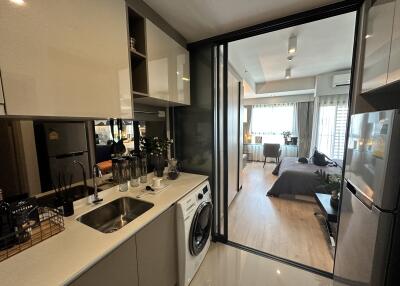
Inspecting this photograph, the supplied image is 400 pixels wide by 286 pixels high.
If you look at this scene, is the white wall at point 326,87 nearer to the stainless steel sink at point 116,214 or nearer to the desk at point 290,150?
the desk at point 290,150

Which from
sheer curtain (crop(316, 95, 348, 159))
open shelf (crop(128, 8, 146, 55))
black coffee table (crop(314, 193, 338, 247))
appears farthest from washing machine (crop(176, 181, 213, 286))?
sheer curtain (crop(316, 95, 348, 159))

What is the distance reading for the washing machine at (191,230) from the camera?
1388 millimetres

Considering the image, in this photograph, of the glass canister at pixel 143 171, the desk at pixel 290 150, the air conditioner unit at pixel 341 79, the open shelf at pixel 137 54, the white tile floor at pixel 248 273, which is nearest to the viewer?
the open shelf at pixel 137 54

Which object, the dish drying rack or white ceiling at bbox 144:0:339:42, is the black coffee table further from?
the dish drying rack

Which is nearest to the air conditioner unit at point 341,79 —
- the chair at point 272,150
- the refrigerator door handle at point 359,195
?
the chair at point 272,150

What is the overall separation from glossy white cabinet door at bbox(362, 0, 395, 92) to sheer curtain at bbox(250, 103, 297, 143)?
507 centimetres

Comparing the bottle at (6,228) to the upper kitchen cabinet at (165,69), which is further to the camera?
the upper kitchen cabinet at (165,69)

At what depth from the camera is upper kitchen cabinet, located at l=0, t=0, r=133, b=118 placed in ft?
2.39

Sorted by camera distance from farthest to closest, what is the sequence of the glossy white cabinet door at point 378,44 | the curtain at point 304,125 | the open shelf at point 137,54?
the curtain at point 304,125 < the open shelf at point 137,54 < the glossy white cabinet door at point 378,44

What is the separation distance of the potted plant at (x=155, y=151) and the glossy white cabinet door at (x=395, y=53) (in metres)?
1.76

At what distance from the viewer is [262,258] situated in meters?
1.85

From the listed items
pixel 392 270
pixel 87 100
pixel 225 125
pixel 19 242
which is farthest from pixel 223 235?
pixel 87 100

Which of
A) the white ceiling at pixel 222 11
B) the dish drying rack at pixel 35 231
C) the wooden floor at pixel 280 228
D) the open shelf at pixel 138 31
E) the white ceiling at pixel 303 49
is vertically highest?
the white ceiling at pixel 303 49

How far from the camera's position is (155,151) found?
6.15 ft
